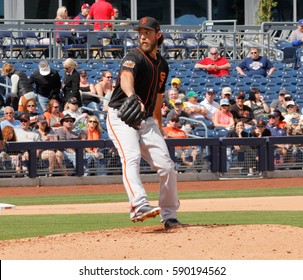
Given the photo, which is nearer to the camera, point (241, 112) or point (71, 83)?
point (71, 83)

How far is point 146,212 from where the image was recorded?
9.20 m

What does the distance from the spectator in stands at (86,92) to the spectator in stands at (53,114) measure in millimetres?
1578

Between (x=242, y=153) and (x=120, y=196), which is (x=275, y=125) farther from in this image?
(x=120, y=196)

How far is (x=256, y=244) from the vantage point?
862cm

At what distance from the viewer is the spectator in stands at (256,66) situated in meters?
25.0

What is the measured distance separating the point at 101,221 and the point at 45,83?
829 centimetres

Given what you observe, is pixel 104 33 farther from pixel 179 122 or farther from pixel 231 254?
pixel 231 254

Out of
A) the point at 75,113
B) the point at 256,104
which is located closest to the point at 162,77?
the point at 75,113

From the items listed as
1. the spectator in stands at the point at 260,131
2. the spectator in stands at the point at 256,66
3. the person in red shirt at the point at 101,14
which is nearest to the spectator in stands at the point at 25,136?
the spectator in stands at the point at 260,131

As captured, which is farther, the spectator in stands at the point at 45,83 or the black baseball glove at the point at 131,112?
the spectator in stands at the point at 45,83

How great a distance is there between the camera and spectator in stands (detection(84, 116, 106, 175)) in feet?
64.2

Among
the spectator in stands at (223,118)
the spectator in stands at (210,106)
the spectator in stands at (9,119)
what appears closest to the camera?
the spectator in stands at (9,119)

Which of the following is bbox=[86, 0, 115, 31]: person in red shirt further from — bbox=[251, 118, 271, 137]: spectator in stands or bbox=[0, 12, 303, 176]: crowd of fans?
bbox=[251, 118, 271, 137]: spectator in stands

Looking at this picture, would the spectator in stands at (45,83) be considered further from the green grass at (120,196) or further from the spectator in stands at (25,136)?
the green grass at (120,196)
